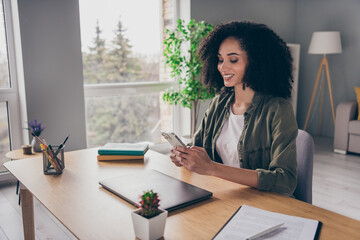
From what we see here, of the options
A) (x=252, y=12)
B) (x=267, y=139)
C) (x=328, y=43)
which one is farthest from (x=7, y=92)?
(x=328, y=43)

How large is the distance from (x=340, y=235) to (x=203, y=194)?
40 cm

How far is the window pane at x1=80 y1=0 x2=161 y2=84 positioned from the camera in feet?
11.4

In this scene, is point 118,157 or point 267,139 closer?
point 267,139

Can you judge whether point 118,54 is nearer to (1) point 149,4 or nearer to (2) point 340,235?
(1) point 149,4

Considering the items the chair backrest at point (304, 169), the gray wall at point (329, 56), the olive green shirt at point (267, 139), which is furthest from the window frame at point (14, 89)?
the gray wall at point (329, 56)

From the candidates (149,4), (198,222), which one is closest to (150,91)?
(149,4)

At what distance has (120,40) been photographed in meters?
3.69

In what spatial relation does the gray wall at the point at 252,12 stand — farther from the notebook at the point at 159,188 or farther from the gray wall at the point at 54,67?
the notebook at the point at 159,188

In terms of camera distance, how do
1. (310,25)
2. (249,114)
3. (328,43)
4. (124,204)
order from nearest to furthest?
(124,204) < (249,114) < (328,43) < (310,25)

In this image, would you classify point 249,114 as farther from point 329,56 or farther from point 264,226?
point 329,56

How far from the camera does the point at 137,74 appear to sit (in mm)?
3863

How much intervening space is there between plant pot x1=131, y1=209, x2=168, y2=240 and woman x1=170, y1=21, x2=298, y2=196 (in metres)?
0.35

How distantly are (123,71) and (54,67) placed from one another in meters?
0.91

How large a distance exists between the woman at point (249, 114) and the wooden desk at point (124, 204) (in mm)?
89
